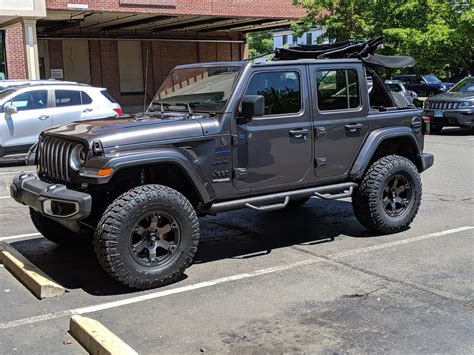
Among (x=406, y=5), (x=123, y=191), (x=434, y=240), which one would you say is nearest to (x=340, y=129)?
(x=434, y=240)

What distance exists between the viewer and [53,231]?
615 centimetres

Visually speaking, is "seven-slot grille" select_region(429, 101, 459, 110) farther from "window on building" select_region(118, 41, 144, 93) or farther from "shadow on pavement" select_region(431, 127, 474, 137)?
"window on building" select_region(118, 41, 144, 93)

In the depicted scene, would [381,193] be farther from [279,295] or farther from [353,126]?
[279,295]

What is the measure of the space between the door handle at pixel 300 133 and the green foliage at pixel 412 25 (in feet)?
55.7

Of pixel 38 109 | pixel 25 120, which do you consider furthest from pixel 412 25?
pixel 25 120

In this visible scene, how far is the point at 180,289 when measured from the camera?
16.5 feet

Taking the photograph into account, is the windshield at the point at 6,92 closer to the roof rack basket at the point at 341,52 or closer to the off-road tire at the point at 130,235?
the roof rack basket at the point at 341,52

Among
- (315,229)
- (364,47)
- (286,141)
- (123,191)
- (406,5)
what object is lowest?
(315,229)

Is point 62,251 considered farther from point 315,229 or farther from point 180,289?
point 315,229

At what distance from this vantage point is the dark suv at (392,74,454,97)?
3219 cm

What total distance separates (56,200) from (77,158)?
0.40 m

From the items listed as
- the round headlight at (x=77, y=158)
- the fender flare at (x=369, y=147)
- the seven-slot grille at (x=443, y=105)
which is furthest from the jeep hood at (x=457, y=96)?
the round headlight at (x=77, y=158)

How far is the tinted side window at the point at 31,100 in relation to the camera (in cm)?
1267

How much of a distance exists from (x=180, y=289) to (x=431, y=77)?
31.3 meters
